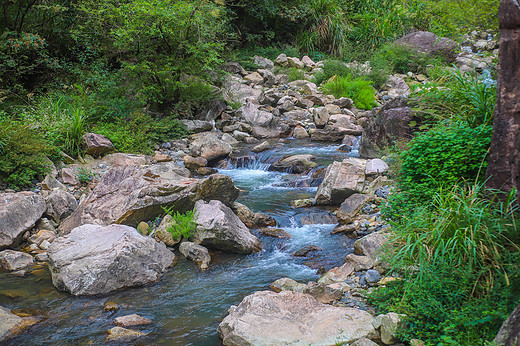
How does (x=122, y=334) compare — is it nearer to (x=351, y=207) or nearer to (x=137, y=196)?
(x=137, y=196)

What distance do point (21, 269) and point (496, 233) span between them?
5.91 meters

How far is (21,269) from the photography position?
5.58 m

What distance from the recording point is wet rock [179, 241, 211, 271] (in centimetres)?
580

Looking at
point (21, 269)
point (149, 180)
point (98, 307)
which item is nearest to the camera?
point (98, 307)

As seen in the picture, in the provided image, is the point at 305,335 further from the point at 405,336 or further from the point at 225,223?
the point at 225,223

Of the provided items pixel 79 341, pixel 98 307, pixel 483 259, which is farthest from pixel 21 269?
pixel 483 259

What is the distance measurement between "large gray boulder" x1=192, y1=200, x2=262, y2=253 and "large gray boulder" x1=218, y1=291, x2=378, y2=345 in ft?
5.83

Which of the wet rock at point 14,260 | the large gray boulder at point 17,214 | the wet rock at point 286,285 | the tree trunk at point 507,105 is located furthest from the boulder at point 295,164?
the wet rock at point 14,260

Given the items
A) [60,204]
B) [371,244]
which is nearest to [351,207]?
[371,244]

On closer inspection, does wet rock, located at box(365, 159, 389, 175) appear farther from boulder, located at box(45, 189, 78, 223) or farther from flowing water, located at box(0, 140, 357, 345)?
boulder, located at box(45, 189, 78, 223)

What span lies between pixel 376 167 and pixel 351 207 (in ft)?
4.43

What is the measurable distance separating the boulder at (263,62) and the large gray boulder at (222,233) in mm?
14100

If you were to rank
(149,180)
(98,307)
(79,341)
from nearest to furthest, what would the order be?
(79,341) < (98,307) < (149,180)

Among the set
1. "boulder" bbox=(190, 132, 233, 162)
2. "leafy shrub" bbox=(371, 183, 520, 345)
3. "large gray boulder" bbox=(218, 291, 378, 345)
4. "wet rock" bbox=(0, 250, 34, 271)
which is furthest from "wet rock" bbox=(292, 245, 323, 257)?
"boulder" bbox=(190, 132, 233, 162)
